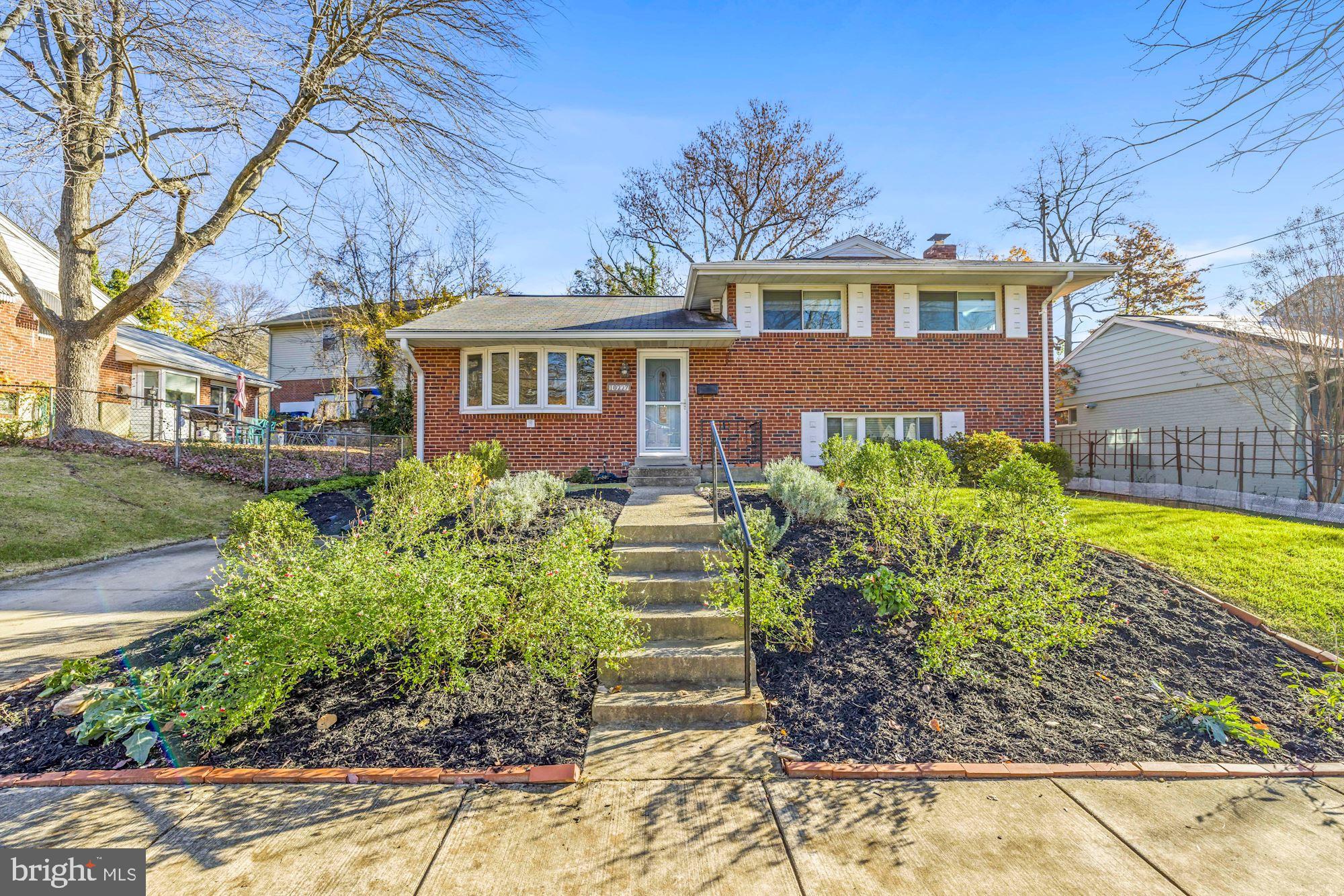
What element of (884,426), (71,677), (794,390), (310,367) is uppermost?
(310,367)

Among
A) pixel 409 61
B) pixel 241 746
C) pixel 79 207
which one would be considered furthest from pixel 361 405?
pixel 241 746

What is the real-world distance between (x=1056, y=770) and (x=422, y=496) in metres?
5.37

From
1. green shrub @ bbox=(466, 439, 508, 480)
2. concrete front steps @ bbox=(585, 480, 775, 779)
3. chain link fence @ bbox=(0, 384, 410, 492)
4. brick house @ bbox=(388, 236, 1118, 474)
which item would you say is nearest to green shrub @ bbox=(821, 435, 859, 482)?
concrete front steps @ bbox=(585, 480, 775, 779)

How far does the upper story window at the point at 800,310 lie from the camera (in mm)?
11320

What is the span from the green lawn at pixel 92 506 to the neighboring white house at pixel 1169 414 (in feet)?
56.8

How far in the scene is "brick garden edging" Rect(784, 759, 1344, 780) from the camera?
9.02 ft

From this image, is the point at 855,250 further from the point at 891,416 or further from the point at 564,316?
the point at 564,316

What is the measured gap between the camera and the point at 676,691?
346cm

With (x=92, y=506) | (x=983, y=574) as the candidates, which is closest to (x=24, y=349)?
(x=92, y=506)

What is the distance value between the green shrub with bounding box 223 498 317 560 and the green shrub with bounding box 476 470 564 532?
4.73 feet

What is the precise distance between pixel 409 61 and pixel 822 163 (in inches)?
666

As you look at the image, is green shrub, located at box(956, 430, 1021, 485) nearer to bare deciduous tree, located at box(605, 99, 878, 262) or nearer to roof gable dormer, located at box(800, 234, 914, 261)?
roof gable dormer, located at box(800, 234, 914, 261)

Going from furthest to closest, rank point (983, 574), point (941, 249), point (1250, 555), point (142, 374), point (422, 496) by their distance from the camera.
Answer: point (142, 374) → point (941, 249) → point (422, 496) → point (1250, 555) → point (983, 574)

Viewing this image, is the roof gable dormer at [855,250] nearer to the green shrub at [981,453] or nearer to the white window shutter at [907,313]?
the white window shutter at [907,313]
